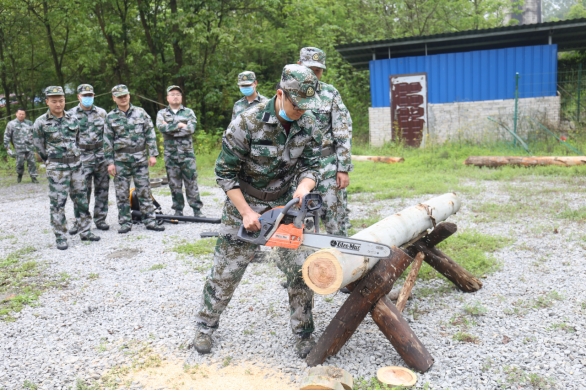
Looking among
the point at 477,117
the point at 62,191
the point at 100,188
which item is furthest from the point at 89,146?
the point at 477,117

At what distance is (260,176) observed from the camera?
335cm

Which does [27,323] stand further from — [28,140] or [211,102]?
[211,102]

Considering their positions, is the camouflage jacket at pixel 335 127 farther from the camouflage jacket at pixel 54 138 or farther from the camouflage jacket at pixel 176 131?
the camouflage jacket at pixel 54 138

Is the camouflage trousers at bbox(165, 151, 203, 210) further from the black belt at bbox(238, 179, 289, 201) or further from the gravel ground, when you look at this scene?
the black belt at bbox(238, 179, 289, 201)

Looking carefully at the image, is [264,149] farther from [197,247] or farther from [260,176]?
[197,247]

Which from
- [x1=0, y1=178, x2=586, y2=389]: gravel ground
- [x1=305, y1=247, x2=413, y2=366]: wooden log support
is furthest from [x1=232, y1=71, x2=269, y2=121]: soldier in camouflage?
[x1=305, y1=247, x2=413, y2=366]: wooden log support

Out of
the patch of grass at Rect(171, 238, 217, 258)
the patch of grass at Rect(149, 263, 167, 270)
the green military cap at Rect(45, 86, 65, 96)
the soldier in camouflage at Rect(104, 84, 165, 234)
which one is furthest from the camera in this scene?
the soldier in camouflage at Rect(104, 84, 165, 234)

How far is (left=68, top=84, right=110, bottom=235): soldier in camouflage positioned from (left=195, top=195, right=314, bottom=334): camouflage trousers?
4819mm

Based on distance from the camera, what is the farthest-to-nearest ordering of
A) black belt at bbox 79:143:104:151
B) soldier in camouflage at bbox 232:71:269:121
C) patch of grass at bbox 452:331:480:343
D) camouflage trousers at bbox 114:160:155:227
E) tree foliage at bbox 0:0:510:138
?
tree foliage at bbox 0:0:510:138 → black belt at bbox 79:143:104:151 → camouflage trousers at bbox 114:160:155:227 → soldier in camouflage at bbox 232:71:269:121 → patch of grass at bbox 452:331:480:343

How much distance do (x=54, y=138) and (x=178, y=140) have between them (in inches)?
71.8

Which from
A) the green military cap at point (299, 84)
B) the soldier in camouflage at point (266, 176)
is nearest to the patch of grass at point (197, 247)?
the soldier in camouflage at point (266, 176)

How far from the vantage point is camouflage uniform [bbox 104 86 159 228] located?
23.9 feet

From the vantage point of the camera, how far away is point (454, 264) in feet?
14.8

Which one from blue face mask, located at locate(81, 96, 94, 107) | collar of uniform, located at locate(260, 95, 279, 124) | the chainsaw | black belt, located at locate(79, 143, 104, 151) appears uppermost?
blue face mask, located at locate(81, 96, 94, 107)
